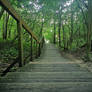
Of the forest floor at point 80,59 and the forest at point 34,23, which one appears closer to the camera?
the forest floor at point 80,59

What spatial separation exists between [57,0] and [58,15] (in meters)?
4.76

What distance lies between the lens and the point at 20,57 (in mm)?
2867

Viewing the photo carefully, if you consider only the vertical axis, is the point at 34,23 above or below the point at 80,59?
above

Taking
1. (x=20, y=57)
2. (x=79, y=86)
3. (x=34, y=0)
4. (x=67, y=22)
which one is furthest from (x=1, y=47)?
(x=79, y=86)

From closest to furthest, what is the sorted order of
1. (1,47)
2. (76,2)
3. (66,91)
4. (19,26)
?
(66,91)
(19,26)
(76,2)
(1,47)

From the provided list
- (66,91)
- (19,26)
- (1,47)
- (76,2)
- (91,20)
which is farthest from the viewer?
(1,47)

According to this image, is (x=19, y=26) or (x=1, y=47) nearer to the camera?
(x=19, y=26)

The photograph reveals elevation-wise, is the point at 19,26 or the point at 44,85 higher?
the point at 19,26

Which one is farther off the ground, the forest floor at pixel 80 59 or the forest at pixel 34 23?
the forest at pixel 34 23

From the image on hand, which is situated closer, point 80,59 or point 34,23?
point 80,59

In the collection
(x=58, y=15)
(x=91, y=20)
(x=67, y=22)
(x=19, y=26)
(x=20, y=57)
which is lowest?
(x=20, y=57)

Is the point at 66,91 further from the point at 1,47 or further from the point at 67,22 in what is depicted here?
the point at 67,22

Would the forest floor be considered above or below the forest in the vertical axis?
below

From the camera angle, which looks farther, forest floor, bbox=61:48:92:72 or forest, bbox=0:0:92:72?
forest, bbox=0:0:92:72
